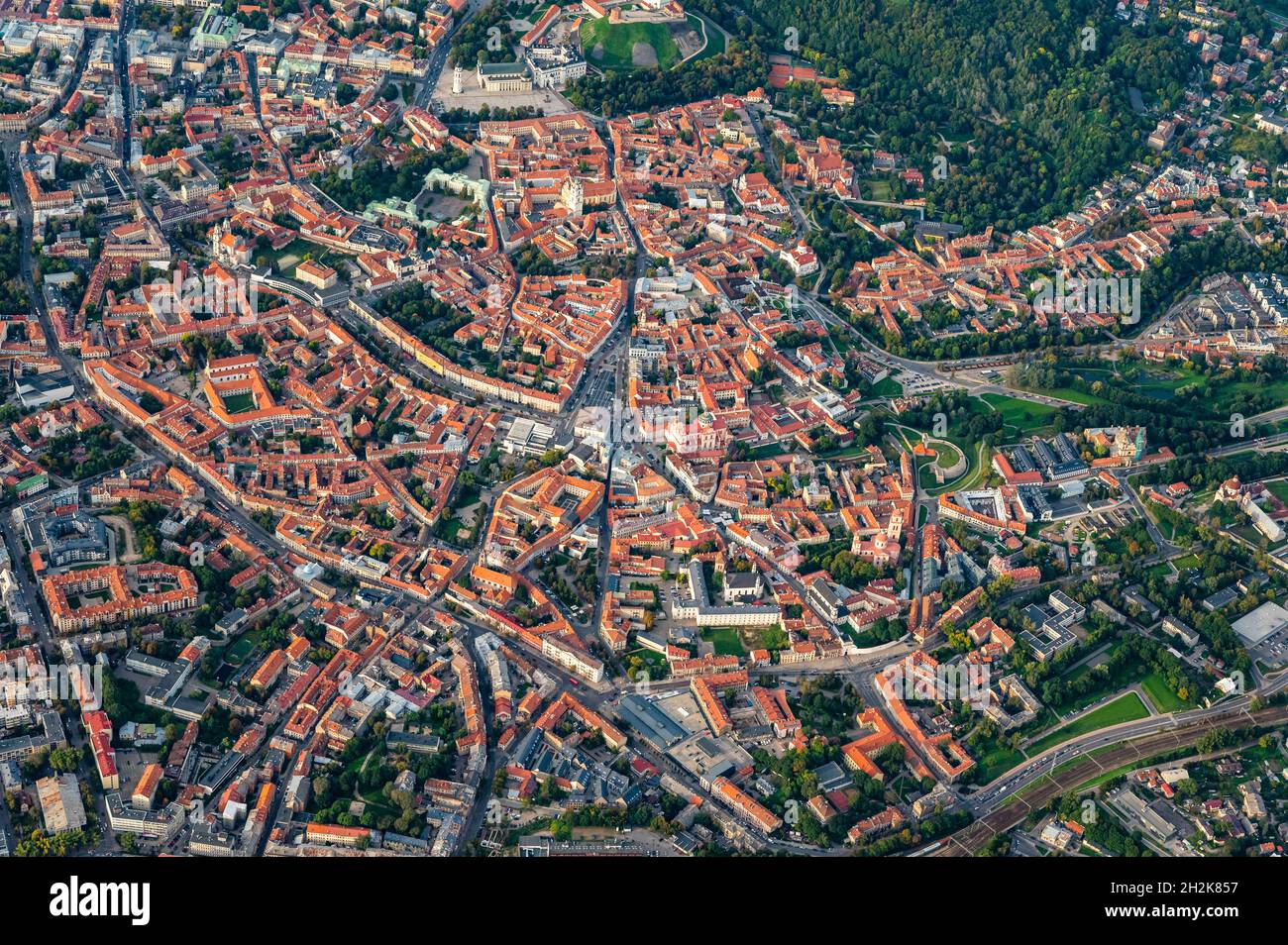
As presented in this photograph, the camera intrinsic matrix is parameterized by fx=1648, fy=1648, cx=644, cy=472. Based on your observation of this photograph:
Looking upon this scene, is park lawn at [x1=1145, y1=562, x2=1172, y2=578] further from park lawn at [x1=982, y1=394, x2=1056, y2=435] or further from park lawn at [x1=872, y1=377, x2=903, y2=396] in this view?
park lawn at [x1=872, y1=377, x2=903, y2=396]

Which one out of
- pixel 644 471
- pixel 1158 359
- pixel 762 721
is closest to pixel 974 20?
pixel 1158 359

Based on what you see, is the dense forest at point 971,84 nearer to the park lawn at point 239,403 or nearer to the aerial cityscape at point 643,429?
the aerial cityscape at point 643,429

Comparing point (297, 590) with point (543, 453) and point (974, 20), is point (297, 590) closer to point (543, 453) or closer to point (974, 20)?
point (543, 453)

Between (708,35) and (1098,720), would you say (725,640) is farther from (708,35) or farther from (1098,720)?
(708,35)
